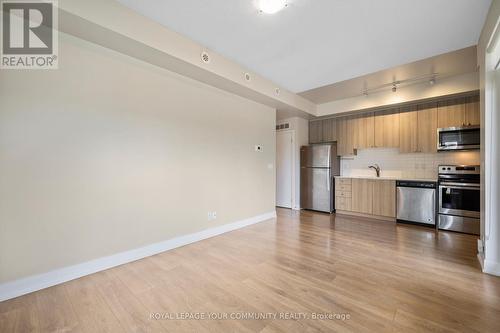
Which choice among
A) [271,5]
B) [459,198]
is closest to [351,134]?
[459,198]

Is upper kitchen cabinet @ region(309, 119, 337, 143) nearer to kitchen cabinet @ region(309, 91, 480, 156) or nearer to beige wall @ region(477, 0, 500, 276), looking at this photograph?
kitchen cabinet @ region(309, 91, 480, 156)

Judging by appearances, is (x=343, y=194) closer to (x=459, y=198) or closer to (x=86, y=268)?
(x=459, y=198)

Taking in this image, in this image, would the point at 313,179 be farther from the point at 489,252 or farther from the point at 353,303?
the point at 353,303

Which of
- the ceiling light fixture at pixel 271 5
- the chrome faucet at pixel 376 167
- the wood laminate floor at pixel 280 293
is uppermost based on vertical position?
the ceiling light fixture at pixel 271 5

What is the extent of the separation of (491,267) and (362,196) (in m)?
2.64

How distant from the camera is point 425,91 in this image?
4086mm

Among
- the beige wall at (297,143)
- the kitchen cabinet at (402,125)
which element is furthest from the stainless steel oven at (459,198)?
the beige wall at (297,143)

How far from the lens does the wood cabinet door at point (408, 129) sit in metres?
4.50

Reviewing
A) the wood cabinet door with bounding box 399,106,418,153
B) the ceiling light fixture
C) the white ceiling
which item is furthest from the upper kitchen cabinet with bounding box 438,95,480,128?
the ceiling light fixture

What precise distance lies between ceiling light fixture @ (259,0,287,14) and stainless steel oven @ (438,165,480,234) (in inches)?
164

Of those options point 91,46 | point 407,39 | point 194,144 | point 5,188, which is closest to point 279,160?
point 194,144

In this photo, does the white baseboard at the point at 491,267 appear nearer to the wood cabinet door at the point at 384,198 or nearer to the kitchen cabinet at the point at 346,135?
the wood cabinet door at the point at 384,198

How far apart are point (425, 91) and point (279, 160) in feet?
11.5

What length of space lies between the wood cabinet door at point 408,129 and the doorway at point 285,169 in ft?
7.97
